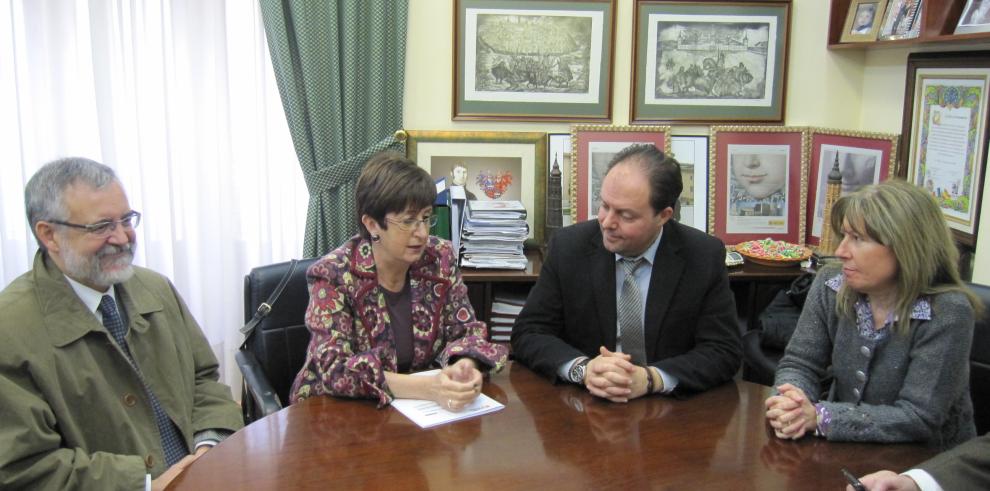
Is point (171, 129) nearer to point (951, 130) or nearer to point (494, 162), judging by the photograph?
point (494, 162)

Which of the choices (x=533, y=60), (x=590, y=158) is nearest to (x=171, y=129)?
(x=533, y=60)

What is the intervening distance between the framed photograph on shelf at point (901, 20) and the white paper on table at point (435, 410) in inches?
83.2

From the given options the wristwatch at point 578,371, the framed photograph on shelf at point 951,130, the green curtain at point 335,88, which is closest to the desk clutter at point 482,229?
the green curtain at point 335,88

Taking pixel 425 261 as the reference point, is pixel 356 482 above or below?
below

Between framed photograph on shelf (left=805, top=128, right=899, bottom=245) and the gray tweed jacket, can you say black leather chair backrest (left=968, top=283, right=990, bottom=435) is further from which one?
framed photograph on shelf (left=805, top=128, right=899, bottom=245)

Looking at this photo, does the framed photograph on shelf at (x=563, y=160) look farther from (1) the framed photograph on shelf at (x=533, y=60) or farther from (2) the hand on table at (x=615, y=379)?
(2) the hand on table at (x=615, y=379)

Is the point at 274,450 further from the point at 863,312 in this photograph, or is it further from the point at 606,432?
the point at 863,312

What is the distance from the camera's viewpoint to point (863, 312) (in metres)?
1.86

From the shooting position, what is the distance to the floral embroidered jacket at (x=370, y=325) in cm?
190

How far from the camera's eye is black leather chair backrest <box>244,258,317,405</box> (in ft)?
7.91

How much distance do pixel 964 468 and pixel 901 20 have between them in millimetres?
2094

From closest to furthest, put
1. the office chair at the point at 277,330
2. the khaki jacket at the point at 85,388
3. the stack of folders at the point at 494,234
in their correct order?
the khaki jacket at the point at 85,388 → the office chair at the point at 277,330 → the stack of folders at the point at 494,234

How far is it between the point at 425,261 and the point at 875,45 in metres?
2.17

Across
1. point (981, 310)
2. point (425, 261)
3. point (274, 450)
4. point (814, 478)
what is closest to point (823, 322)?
point (981, 310)
